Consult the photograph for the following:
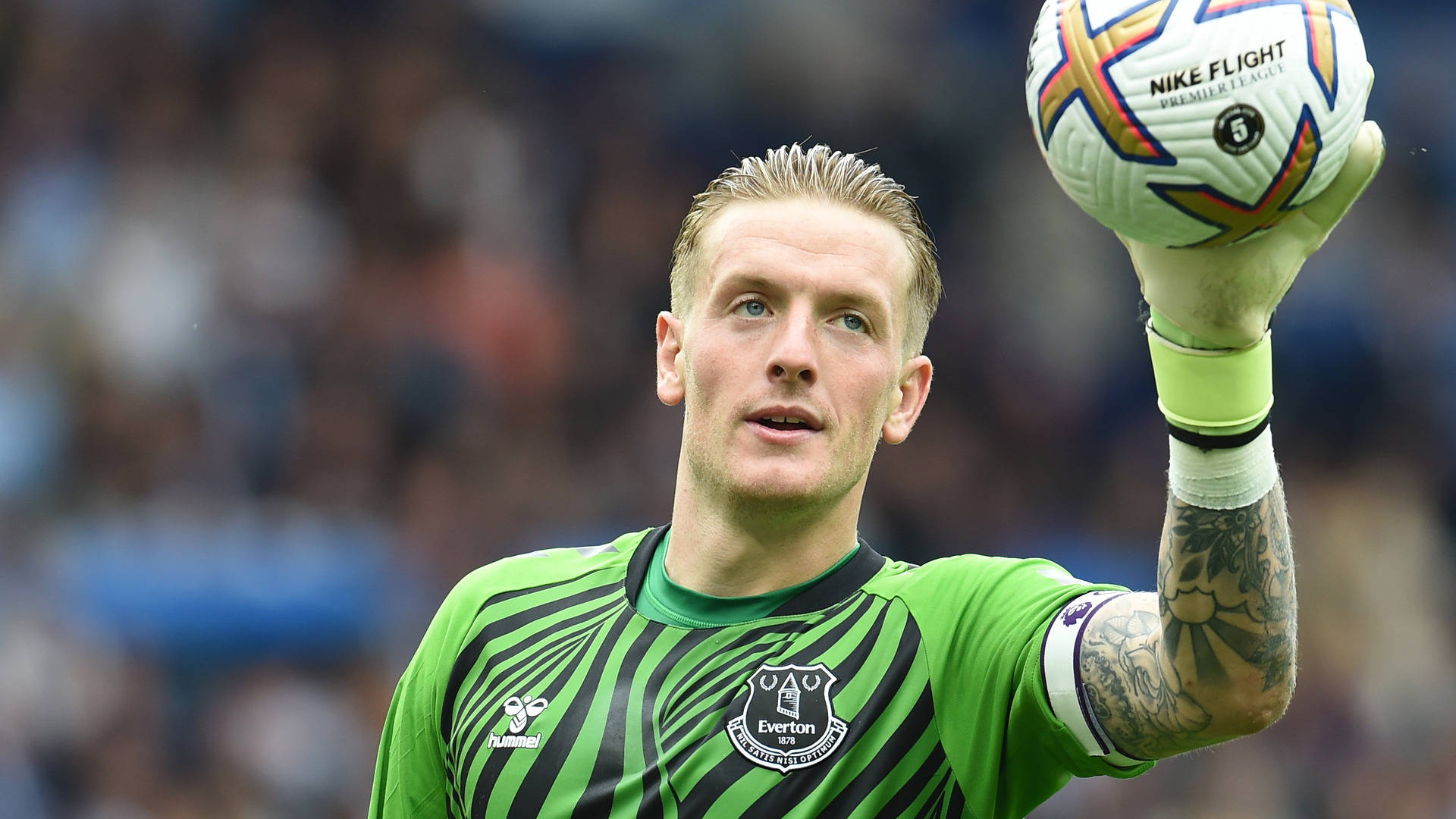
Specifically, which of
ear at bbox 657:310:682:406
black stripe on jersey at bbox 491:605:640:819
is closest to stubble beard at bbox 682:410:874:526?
ear at bbox 657:310:682:406

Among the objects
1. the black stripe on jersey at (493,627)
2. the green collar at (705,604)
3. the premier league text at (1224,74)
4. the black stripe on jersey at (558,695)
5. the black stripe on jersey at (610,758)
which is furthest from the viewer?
the black stripe on jersey at (493,627)

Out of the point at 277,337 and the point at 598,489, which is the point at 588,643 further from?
the point at 277,337

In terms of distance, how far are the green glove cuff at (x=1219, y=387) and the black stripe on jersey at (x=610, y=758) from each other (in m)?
1.37

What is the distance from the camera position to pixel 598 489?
396 inches

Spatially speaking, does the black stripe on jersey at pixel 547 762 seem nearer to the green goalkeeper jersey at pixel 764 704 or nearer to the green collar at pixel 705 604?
the green goalkeeper jersey at pixel 764 704

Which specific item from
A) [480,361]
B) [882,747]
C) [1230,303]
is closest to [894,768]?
[882,747]

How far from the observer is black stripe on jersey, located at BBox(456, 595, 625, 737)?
365cm

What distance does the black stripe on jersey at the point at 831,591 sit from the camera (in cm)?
357

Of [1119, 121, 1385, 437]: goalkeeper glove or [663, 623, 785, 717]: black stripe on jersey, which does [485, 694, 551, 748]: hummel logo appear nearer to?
[663, 623, 785, 717]: black stripe on jersey

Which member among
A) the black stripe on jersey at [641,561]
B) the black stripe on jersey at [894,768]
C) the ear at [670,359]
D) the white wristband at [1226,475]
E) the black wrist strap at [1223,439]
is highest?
the ear at [670,359]

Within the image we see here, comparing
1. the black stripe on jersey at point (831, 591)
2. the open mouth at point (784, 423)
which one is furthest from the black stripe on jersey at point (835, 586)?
the open mouth at point (784, 423)

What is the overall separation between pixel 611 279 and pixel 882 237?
23.8 feet

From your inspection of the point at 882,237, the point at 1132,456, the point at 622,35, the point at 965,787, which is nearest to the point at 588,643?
the point at 965,787

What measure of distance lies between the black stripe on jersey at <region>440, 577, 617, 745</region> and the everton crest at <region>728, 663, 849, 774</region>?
581 mm
